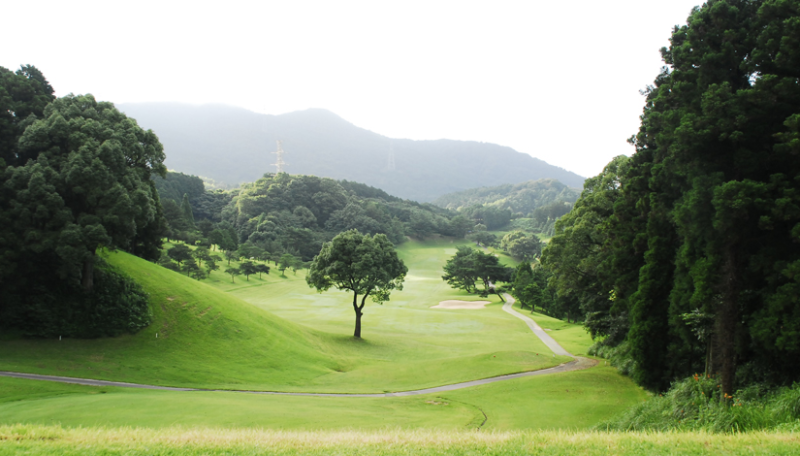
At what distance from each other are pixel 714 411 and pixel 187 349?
25.2 metres

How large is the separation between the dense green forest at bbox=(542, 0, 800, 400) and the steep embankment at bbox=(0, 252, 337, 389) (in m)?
19.6

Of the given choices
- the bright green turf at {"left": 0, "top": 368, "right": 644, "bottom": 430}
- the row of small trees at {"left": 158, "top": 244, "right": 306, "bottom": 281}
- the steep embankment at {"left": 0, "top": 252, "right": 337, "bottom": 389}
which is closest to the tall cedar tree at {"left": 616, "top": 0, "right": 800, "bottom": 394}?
the bright green turf at {"left": 0, "top": 368, "right": 644, "bottom": 430}

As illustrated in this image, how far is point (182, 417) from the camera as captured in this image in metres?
14.3

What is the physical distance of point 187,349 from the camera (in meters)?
25.9

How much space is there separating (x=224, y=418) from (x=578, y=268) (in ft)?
90.2

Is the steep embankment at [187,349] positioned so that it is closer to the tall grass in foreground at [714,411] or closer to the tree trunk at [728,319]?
the tall grass in foreground at [714,411]

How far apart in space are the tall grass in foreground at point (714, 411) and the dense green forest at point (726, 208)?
692 mm

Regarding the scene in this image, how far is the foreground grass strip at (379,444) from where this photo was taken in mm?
7773

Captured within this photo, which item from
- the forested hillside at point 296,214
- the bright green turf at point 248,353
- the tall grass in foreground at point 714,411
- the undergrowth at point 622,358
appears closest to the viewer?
the tall grass in foreground at point 714,411

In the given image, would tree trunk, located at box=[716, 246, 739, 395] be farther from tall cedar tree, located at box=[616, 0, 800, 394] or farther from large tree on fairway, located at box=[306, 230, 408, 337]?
large tree on fairway, located at box=[306, 230, 408, 337]

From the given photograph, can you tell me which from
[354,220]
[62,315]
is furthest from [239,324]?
[354,220]

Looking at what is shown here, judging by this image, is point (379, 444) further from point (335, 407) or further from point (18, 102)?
point (18, 102)

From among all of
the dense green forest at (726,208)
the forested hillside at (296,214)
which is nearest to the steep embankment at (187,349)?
the dense green forest at (726,208)

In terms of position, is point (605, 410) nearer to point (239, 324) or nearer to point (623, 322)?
point (623, 322)
